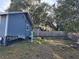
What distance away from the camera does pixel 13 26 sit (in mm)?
22516

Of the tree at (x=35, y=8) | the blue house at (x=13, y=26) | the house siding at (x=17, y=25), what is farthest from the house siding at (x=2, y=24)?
the tree at (x=35, y=8)

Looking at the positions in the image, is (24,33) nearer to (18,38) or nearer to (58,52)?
(18,38)

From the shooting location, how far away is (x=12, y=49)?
18.9 meters

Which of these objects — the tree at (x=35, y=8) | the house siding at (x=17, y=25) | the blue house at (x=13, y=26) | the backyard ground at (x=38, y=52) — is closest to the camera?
the backyard ground at (x=38, y=52)

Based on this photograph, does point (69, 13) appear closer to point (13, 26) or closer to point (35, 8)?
point (13, 26)

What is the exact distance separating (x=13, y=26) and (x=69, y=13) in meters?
6.66

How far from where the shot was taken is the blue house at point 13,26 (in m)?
21.8

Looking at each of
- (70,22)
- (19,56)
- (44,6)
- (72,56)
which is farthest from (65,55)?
(44,6)

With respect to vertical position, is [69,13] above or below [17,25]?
above

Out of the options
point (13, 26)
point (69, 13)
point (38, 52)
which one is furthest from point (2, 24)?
point (69, 13)

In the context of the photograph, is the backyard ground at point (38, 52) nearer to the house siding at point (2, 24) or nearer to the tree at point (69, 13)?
the tree at point (69, 13)

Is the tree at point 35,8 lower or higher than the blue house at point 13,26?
higher

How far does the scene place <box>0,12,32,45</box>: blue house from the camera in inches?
856

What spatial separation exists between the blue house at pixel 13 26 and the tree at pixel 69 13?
17.7 feet
